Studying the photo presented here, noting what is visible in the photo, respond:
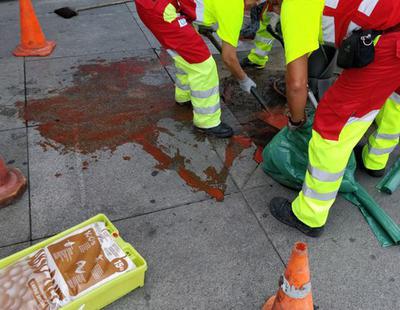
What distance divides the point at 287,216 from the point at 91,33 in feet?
12.6

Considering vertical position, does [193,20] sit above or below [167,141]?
above

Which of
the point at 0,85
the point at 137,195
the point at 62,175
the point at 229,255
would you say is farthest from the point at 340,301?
the point at 0,85

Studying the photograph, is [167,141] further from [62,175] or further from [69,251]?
[69,251]

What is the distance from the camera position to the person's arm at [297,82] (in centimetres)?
205

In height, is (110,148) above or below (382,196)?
below

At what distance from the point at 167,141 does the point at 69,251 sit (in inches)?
58.4

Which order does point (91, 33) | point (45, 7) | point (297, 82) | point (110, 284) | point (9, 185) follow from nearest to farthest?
point (110, 284), point (297, 82), point (9, 185), point (91, 33), point (45, 7)

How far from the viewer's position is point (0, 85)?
Result: 391cm

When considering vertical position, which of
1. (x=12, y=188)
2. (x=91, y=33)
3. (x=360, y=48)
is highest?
(x=360, y=48)

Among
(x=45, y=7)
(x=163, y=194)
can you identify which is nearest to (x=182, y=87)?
(x=163, y=194)

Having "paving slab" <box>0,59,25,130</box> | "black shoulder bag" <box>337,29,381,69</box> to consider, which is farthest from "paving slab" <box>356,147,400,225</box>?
"paving slab" <box>0,59,25,130</box>

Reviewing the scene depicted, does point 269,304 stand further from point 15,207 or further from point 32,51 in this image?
point 32,51

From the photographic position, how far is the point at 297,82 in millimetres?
2113

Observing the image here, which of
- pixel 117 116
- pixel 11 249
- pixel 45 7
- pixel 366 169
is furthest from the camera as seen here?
pixel 45 7
